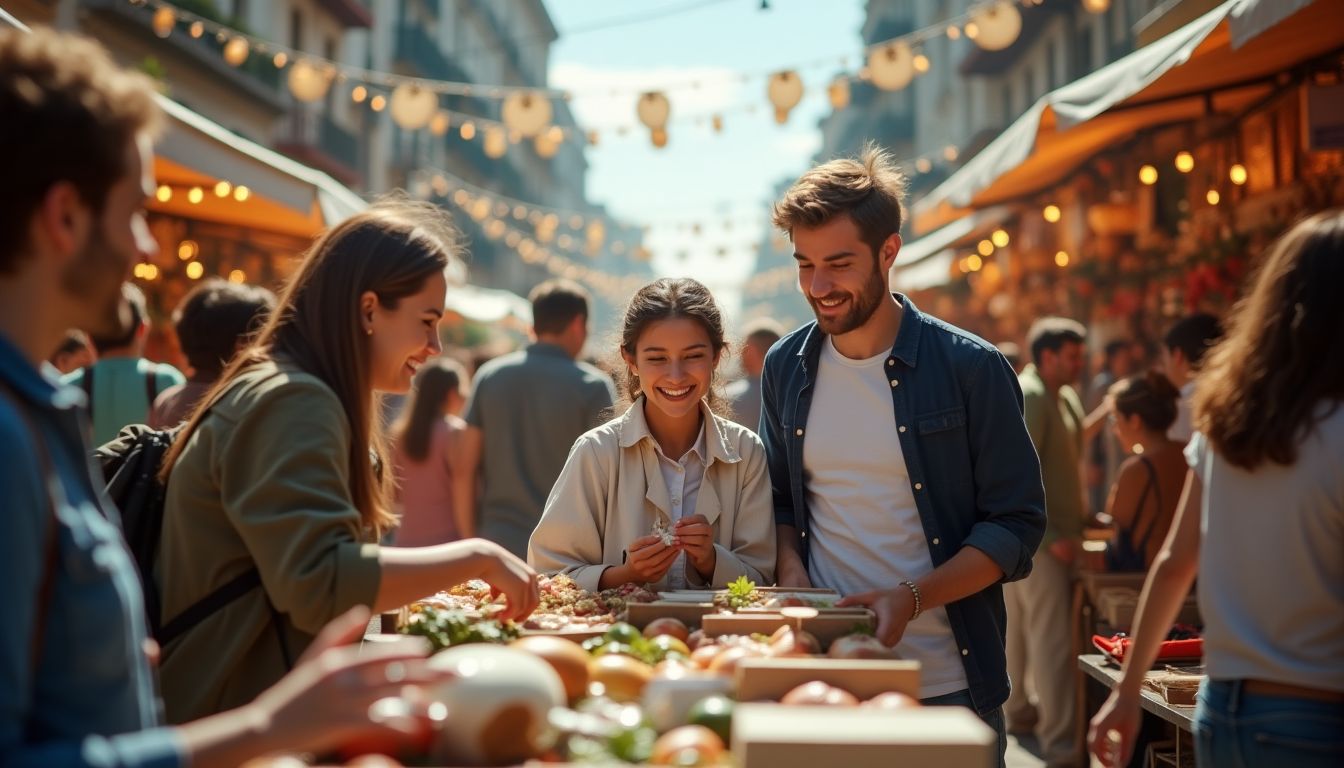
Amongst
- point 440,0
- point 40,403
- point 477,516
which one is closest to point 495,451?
point 477,516

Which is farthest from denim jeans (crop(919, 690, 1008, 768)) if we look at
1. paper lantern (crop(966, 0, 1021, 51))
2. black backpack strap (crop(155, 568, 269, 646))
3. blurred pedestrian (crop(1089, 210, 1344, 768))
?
paper lantern (crop(966, 0, 1021, 51))

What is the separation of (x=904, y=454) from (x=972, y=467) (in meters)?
0.19

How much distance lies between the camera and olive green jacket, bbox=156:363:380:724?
7.69ft

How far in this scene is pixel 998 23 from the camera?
9.45 metres

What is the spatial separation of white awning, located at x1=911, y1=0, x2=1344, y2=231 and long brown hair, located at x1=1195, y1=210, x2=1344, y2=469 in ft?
8.25

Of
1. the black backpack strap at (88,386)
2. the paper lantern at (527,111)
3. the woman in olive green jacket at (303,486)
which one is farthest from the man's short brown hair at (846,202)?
the paper lantern at (527,111)

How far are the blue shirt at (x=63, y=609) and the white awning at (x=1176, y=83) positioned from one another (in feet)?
14.1

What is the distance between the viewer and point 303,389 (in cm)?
247

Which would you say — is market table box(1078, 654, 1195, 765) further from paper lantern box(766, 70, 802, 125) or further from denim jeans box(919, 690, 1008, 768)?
paper lantern box(766, 70, 802, 125)

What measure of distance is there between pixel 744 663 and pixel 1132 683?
0.89 metres

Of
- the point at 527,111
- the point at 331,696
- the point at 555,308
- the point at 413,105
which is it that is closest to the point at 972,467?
the point at 331,696

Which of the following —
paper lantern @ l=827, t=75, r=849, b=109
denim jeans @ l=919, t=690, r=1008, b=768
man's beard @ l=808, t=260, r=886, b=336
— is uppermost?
paper lantern @ l=827, t=75, r=849, b=109

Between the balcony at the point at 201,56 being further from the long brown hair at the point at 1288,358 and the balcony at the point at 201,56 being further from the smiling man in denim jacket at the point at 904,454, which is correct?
the long brown hair at the point at 1288,358

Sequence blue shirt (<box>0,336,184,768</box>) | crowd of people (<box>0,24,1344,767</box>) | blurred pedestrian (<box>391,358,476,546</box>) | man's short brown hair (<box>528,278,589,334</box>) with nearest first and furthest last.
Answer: blue shirt (<box>0,336,184,768</box>) → crowd of people (<box>0,24,1344,767</box>) → man's short brown hair (<box>528,278,589,334</box>) → blurred pedestrian (<box>391,358,476,546</box>)
